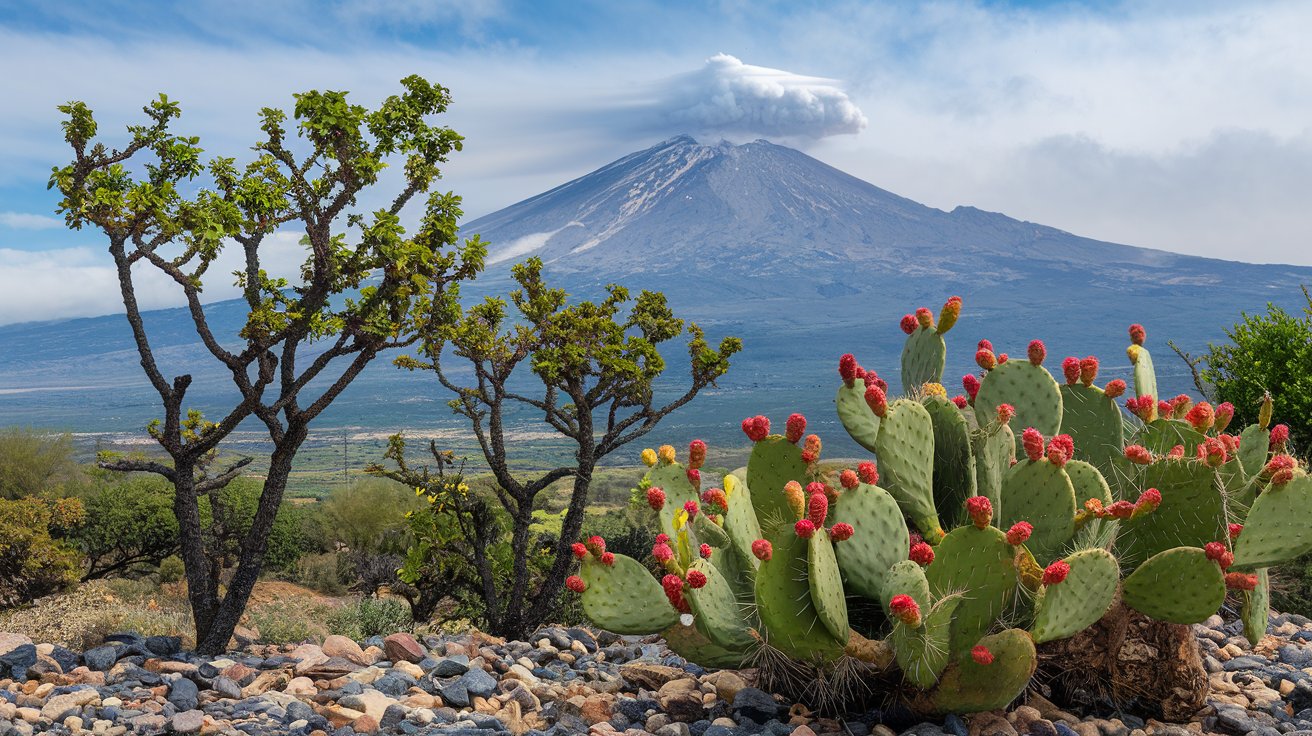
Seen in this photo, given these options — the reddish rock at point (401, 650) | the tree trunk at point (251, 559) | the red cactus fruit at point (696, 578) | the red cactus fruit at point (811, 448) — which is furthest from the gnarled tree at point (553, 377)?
the red cactus fruit at point (696, 578)

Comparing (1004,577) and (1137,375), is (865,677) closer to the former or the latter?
(1004,577)

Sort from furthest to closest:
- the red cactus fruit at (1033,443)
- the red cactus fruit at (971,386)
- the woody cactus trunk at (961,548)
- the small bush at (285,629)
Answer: the small bush at (285,629) < the red cactus fruit at (971,386) < the red cactus fruit at (1033,443) < the woody cactus trunk at (961,548)

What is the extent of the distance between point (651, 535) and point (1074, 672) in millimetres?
9438

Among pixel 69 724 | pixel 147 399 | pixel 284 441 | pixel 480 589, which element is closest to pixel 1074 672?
pixel 69 724

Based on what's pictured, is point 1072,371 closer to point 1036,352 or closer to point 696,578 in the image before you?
point 1036,352

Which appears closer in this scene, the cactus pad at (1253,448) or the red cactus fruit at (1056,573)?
the red cactus fruit at (1056,573)

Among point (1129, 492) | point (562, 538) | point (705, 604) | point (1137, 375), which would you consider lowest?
point (562, 538)

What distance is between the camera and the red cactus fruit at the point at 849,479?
515cm

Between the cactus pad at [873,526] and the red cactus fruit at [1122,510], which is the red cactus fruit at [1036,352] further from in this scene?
the cactus pad at [873,526]

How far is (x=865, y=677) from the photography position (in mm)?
5797

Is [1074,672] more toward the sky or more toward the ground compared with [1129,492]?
more toward the ground

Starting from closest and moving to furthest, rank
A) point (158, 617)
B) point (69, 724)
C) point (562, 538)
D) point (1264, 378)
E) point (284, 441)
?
1. point (69, 724)
2. point (284, 441)
3. point (158, 617)
4. point (562, 538)
5. point (1264, 378)

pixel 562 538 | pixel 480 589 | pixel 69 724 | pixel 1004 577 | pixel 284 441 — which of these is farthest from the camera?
pixel 480 589

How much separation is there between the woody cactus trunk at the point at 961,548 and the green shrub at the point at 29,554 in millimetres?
15074
